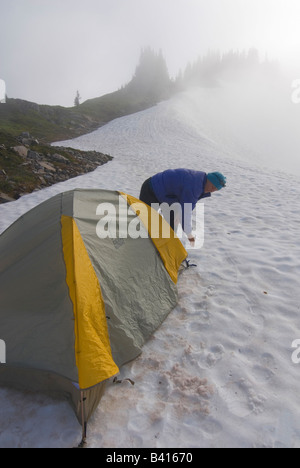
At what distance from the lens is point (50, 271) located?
3.24m

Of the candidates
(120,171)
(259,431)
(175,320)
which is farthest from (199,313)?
(120,171)

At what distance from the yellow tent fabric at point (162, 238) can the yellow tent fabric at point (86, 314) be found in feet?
4.59

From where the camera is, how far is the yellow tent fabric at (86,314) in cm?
266

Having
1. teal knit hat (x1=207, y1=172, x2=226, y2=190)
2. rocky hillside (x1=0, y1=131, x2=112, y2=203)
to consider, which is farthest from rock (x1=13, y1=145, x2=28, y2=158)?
teal knit hat (x1=207, y1=172, x2=226, y2=190)

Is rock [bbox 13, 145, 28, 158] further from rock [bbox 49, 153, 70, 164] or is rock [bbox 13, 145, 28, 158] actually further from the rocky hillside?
rock [bbox 49, 153, 70, 164]

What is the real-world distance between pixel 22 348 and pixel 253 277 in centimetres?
377

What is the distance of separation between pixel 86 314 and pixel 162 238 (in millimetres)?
2154

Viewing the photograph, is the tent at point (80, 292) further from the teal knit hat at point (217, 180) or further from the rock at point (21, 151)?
the rock at point (21, 151)

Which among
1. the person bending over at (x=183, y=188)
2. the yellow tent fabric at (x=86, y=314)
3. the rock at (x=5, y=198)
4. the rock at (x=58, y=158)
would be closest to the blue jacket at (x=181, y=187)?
the person bending over at (x=183, y=188)

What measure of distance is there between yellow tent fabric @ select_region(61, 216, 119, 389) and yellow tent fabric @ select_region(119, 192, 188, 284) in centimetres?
140

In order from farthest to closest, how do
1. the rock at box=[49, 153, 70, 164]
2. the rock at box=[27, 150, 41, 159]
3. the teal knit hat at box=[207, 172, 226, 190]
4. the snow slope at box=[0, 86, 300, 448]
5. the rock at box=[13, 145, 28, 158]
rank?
the rock at box=[49, 153, 70, 164] → the rock at box=[27, 150, 41, 159] → the rock at box=[13, 145, 28, 158] → the teal knit hat at box=[207, 172, 226, 190] → the snow slope at box=[0, 86, 300, 448]

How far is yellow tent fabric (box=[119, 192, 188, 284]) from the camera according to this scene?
4609 millimetres

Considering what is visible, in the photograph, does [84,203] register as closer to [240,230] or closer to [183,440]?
[183,440]

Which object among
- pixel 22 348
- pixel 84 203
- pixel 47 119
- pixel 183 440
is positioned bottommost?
pixel 183 440
